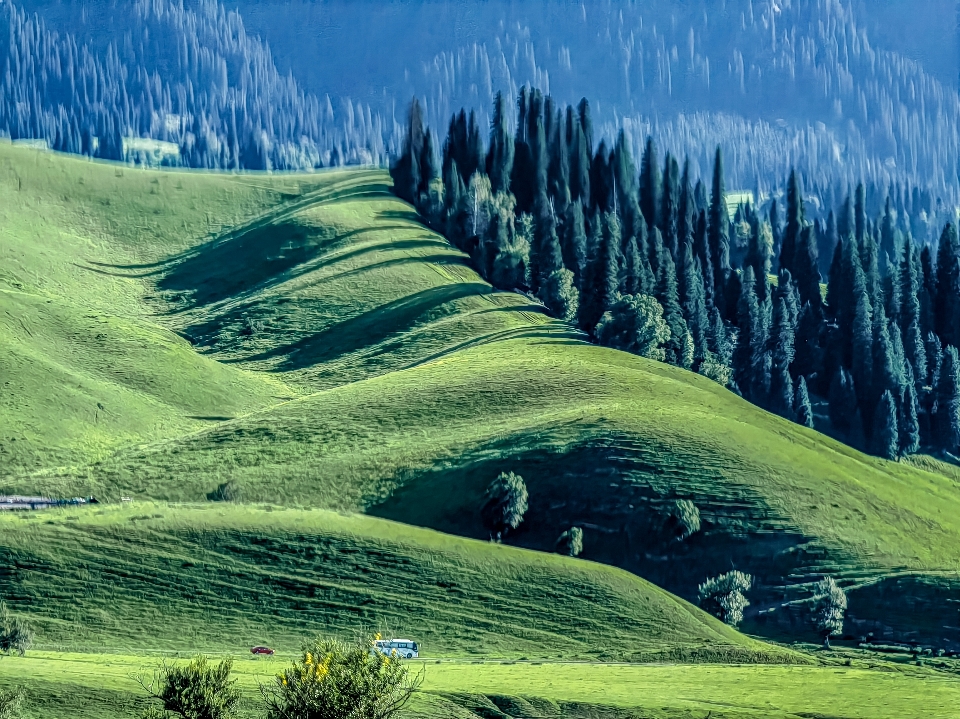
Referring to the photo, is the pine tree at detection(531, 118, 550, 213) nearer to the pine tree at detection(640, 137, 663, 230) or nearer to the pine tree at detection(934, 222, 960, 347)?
the pine tree at detection(640, 137, 663, 230)

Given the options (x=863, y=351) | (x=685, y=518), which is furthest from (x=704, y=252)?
(x=685, y=518)

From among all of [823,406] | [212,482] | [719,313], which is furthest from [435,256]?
[212,482]

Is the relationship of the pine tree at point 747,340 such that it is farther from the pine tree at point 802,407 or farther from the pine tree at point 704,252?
the pine tree at point 704,252

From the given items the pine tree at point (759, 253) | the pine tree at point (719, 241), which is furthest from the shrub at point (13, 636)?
the pine tree at point (759, 253)

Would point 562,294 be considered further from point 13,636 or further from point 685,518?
point 13,636

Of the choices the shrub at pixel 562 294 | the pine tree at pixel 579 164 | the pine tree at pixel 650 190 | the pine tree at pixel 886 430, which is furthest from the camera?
the pine tree at pixel 579 164

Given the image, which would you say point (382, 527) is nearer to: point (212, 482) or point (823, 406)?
point (212, 482)
